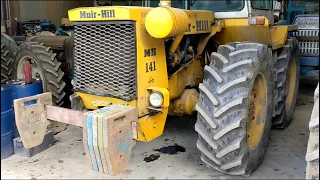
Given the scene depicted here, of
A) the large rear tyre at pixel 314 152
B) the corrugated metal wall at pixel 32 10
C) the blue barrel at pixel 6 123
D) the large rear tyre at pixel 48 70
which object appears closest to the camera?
the large rear tyre at pixel 314 152

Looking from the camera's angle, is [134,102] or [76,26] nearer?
[134,102]

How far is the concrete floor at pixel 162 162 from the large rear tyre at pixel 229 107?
1.25 ft

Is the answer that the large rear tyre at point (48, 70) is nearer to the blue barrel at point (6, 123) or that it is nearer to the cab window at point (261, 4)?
the blue barrel at point (6, 123)

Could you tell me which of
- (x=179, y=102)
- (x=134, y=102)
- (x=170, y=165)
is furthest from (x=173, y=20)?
(x=170, y=165)

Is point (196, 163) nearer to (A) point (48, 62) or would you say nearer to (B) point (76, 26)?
(B) point (76, 26)

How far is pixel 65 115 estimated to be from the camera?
2.97m

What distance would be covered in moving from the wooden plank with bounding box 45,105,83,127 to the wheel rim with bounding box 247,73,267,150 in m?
1.81

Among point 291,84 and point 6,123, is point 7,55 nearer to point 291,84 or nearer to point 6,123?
point 6,123

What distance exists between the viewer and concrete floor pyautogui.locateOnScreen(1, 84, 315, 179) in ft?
11.8

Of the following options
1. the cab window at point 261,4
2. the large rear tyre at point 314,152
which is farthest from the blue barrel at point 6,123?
the large rear tyre at point 314,152

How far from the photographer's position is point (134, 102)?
10.2 ft

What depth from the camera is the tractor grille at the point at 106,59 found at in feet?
10.00

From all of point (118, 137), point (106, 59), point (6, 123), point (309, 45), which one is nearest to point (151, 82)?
point (106, 59)

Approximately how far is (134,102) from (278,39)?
8.40 feet
